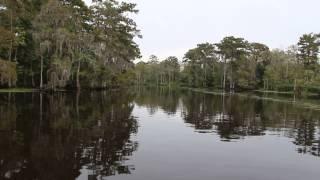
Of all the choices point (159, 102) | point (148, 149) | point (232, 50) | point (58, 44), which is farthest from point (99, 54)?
point (232, 50)

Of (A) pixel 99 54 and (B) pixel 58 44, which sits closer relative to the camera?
(B) pixel 58 44

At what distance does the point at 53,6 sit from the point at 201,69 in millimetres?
88502

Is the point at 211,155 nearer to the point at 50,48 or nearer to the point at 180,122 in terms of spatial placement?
the point at 180,122

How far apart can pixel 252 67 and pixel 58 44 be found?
71.5 meters

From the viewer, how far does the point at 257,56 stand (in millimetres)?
127438

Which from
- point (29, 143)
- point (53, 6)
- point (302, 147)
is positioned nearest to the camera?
point (29, 143)

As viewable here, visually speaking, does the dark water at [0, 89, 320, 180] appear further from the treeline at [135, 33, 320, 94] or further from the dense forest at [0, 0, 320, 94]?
the treeline at [135, 33, 320, 94]

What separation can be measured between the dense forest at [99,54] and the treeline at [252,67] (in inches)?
10.2

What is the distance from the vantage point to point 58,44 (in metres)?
57.2

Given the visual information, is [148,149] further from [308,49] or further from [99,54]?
[308,49]

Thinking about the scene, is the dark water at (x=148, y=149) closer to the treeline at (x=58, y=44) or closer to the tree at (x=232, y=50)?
the treeline at (x=58, y=44)

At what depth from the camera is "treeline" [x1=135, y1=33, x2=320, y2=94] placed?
334 feet

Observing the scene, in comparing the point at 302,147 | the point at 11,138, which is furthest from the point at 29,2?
the point at 302,147

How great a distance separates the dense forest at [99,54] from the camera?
55094mm
